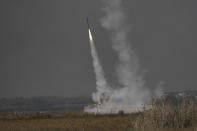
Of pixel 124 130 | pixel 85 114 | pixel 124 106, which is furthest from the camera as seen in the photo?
pixel 124 106

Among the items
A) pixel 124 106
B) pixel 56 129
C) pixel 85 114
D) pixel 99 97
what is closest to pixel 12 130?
pixel 56 129

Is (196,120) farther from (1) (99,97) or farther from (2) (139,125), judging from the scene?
(1) (99,97)

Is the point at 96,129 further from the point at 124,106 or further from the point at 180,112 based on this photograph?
the point at 124,106

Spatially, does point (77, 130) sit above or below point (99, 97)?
below

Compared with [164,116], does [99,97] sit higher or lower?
higher

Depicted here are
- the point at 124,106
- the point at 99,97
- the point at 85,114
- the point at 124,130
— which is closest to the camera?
the point at 124,130

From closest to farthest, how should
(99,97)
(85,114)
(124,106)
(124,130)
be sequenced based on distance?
(124,130) → (85,114) → (99,97) → (124,106)

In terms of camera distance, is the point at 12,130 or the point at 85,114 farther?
the point at 85,114

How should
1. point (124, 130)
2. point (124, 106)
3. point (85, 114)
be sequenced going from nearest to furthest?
point (124, 130)
point (85, 114)
point (124, 106)

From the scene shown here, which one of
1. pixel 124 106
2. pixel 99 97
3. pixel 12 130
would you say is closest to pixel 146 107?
pixel 12 130

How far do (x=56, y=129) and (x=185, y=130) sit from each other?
988 cm

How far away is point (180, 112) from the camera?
36.1 m

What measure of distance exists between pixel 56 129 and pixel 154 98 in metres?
7.88

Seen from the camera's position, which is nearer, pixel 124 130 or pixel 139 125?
pixel 139 125
